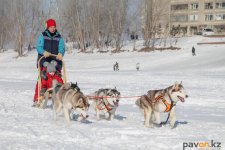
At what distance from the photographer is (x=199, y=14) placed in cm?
5847

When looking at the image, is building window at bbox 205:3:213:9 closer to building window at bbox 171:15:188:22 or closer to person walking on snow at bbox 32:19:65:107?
building window at bbox 171:15:188:22

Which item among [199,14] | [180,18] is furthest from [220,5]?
[180,18]

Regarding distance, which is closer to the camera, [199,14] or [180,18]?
[199,14]

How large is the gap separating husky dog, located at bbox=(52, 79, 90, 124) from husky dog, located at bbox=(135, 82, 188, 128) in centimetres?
107

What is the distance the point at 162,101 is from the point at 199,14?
57002 mm

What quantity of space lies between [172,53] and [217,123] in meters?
32.2

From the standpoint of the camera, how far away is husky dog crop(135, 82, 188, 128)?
5.09m

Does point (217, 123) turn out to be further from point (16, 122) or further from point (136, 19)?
point (136, 19)

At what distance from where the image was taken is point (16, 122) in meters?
5.58

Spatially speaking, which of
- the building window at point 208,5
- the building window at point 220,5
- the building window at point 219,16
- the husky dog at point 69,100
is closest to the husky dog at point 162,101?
the husky dog at point 69,100

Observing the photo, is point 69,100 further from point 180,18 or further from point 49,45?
point 180,18

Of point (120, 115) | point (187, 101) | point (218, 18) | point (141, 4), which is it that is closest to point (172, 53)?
point (141, 4)

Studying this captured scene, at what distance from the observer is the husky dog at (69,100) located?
17.1ft

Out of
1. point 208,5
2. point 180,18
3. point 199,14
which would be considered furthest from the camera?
point 180,18
